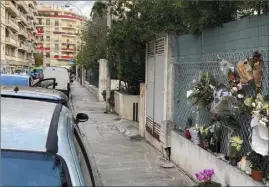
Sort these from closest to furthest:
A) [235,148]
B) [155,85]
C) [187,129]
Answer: [235,148]
[187,129]
[155,85]

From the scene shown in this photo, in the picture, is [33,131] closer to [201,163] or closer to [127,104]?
[201,163]

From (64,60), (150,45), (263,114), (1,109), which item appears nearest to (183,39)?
(150,45)

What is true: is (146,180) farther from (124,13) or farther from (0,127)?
(124,13)

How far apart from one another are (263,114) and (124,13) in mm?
11037

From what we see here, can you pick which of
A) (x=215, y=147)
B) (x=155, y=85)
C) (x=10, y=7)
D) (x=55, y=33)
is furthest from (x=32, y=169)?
(x=55, y=33)

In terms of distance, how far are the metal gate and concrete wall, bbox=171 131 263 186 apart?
59.7 inches

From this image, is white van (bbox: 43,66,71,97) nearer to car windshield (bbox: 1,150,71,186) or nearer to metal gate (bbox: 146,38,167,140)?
metal gate (bbox: 146,38,167,140)

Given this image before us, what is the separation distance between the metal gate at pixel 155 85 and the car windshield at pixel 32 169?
24.5 ft

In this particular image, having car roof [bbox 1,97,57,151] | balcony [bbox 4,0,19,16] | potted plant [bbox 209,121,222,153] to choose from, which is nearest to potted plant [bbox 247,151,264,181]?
potted plant [bbox 209,121,222,153]

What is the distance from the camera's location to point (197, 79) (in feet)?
Answer: 25.3

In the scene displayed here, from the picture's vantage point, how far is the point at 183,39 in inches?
346

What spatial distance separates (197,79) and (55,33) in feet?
450

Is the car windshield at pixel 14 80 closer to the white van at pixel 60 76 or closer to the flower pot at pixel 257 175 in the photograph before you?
the flower pot at pixel 257 175

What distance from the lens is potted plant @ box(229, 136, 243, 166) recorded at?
5.66 meters
